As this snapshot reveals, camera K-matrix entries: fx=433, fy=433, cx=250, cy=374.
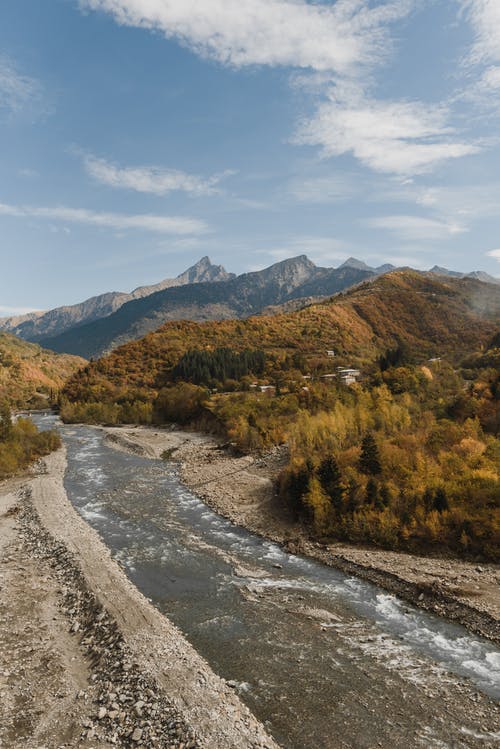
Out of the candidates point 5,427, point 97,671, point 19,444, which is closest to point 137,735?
point 97,671

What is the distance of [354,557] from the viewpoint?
2261 cm

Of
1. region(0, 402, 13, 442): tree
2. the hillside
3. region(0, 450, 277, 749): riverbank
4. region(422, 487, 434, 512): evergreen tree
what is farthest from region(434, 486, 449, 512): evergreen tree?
the hillside

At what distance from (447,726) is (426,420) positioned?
26.5m

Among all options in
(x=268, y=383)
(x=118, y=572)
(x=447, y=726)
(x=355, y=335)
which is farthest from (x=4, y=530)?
(x=355, y=335)

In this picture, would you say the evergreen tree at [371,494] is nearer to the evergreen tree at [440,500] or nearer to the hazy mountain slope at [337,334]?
the evergreen tree at [440,500]

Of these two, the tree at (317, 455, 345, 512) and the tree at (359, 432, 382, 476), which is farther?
the tree at (359, 432, 382, 476)

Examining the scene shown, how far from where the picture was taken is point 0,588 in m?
20.0

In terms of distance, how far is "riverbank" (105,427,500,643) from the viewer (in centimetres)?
1758

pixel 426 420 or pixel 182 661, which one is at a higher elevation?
pixel 426 420

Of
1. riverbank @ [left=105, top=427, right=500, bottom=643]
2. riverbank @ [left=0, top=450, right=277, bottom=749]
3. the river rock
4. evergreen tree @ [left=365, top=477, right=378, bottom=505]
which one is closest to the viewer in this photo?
the river rock

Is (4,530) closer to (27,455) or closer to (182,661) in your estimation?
(182,661)

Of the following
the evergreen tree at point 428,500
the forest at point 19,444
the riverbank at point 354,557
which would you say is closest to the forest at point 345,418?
the evergreen tree at point 428,500

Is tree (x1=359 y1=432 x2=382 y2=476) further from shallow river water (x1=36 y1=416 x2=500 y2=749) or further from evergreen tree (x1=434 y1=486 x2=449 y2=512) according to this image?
shallow river water (x1=36 y1=416 x2=500 y2=749)

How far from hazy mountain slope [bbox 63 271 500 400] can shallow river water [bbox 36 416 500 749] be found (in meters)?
75.4
